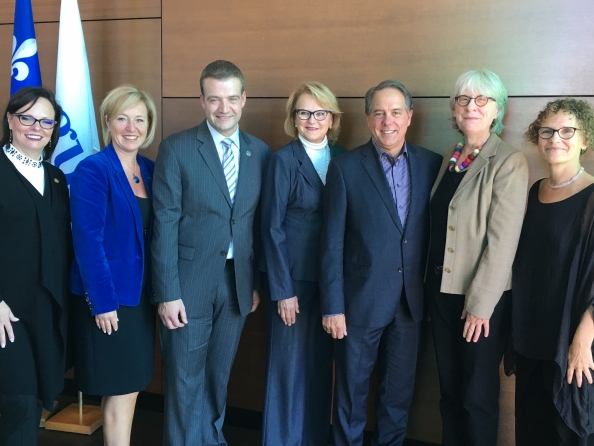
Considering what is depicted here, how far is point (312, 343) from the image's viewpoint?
2.51 metres

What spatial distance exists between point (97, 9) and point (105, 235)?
1.82m

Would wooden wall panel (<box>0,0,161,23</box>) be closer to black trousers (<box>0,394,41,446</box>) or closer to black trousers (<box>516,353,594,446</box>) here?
black trousers (<box>0,394,41,446</box>)

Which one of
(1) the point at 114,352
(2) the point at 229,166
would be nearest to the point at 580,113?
(2) the point at 229,166

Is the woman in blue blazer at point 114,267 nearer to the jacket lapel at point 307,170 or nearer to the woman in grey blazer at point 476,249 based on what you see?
the jacket lapel at point 307,170

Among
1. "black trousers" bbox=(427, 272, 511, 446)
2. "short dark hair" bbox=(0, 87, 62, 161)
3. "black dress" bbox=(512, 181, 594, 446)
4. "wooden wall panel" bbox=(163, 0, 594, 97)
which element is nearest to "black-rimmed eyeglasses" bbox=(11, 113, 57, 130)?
"short dark hair" bbox=(0, 87, 62, 161)

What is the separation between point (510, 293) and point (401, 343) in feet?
1.81

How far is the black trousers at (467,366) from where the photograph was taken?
7.07 ft

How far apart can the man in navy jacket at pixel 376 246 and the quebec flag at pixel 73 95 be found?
1567 mm

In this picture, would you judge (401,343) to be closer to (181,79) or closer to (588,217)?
(588,217)

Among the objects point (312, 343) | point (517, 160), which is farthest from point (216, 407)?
point (517, 160)

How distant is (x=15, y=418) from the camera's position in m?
2.10

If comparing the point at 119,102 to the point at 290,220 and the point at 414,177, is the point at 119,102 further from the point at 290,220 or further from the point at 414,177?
the point at 414,177

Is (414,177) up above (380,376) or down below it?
above

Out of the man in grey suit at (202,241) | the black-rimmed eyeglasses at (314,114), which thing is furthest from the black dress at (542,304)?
the man in grey suit at (202,241)
